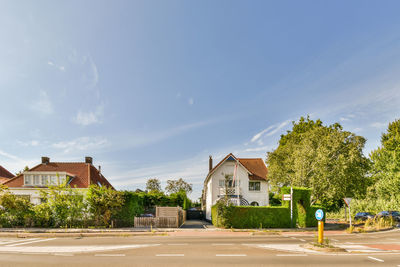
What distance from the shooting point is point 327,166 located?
28.9 m

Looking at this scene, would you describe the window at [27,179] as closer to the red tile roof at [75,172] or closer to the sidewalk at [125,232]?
the red tile roof at [75,172]

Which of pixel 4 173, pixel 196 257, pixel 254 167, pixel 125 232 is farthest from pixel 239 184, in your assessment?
pixel 4 173

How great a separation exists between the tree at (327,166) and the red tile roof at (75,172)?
23977 millimetres

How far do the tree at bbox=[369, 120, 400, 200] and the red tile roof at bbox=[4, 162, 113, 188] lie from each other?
131 feet

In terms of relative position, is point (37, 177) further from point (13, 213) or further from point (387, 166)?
point (387, 166)

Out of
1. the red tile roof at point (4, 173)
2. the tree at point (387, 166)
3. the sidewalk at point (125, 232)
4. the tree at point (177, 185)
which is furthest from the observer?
the tree at point (177, 185)

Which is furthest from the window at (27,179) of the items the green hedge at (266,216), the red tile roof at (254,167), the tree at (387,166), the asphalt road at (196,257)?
the tree at (387,166)

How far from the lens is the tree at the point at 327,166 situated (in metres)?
27.8

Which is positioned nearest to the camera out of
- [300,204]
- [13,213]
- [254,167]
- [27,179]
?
[13,213]

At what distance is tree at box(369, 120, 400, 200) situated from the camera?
3876 centimetres

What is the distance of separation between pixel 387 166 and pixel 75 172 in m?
45.8

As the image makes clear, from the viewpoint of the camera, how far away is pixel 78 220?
2400 cm

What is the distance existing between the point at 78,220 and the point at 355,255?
2195 centimetres

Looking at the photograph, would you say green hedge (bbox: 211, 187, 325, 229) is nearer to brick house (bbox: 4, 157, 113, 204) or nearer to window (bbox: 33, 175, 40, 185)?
brick house (bbox: 4, 157, 113, 204)
